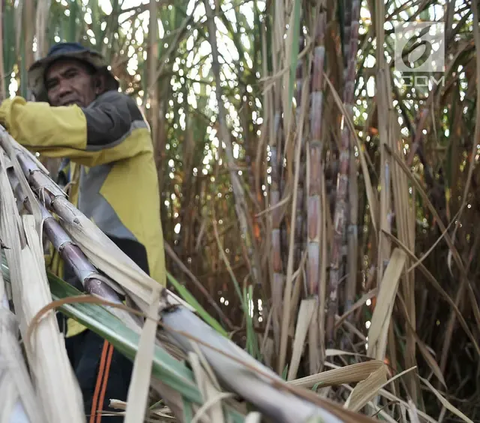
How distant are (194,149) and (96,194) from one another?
1.50ft

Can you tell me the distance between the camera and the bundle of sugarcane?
31 centimetres

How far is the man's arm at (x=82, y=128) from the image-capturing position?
95cm

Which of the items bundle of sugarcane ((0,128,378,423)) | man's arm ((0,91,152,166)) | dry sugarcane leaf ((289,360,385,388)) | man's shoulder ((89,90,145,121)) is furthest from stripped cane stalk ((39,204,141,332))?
man's shoulder ((89,90,145,121))

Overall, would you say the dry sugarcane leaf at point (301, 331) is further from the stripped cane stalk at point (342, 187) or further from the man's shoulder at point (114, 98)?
the man's shoulder at point (114, 98)

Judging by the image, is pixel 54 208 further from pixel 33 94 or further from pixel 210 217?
pixel 210 217

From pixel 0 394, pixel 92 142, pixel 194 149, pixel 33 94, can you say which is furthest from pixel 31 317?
pixel 194 149

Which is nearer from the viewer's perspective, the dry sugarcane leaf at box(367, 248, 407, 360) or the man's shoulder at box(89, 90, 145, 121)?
the dry sugarcane leaf at box(367, 248, 407, 360)

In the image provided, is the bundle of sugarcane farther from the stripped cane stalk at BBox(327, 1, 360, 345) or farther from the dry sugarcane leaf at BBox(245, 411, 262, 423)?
the stripped cane stalk at BBox(327, 1, 360, 345)

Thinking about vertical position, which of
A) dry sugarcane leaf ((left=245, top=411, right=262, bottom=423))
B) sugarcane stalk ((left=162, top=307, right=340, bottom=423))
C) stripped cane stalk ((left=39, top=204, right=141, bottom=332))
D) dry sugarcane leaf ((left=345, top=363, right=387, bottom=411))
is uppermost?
stripped cane stalk ((left=39, top=204, right=141, bottom=332))

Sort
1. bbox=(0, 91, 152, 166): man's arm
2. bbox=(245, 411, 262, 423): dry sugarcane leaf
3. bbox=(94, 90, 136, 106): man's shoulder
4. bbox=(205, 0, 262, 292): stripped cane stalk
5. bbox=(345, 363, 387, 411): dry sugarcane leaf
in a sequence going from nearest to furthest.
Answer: bbox=(245, 411, 262, 423): dry sugarcane leaf
bbox=(345, 363, 387, 411): dry sugarcane leaf
bbox=(0, 91, 152, 166): man's arm
bbox=(205, 0, 262, 292): stripped cane stalk
bbox=(94, 90, 136, 106): man's shoulder

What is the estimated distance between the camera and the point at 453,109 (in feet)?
3.89

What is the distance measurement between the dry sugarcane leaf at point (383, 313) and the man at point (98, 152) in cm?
41

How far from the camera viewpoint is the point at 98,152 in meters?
1.11

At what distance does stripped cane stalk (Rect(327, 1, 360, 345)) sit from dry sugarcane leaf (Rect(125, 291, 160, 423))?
1.91 ft
